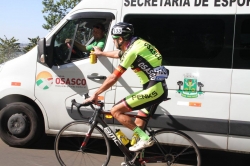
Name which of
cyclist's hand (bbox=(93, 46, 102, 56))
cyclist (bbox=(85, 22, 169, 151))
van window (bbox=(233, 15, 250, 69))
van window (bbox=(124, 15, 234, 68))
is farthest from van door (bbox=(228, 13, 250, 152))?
cyclist's hand (bbox=(93, 46, 102, 56))

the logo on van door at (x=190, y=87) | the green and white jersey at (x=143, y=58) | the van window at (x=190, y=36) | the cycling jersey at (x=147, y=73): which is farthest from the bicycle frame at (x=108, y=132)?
the van window at (x=190, y=36)

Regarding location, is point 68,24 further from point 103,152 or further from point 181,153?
point 181,153

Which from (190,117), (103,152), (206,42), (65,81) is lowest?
(103,152)

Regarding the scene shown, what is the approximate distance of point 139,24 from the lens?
16.9 feet

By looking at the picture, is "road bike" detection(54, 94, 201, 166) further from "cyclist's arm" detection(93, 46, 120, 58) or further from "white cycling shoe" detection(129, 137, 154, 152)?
"cyclist's arm" detection(93, 46, 120, 58)

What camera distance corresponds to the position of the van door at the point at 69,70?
17.4 feet

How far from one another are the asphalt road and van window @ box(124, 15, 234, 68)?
1.71 m

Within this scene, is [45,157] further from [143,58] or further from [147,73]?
[143,58]

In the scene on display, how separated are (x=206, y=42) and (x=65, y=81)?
216 centimetres

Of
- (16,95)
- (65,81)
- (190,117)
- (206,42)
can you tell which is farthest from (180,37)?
(16,95)

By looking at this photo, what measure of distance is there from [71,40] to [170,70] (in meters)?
1.60

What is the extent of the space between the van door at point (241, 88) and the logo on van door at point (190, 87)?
44 cm

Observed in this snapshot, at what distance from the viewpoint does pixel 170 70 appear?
16.3 ft

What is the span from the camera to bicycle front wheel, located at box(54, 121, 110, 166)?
177 inches
